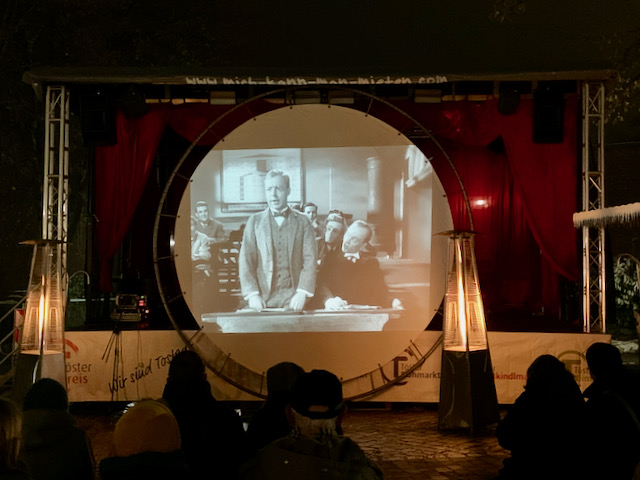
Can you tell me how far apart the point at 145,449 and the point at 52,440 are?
0.99 metres

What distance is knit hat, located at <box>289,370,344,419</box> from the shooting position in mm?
2838

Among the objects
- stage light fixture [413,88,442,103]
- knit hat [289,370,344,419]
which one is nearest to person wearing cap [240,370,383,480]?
knit hat [289,370,344,419]

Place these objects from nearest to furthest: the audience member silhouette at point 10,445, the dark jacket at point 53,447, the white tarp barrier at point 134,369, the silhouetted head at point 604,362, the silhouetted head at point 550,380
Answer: the audience member silhouette at point 10,445
the dark jacket at point 53,447
the silhouetted head at point 550,380
the silhouetted head at point 604,362
the white tarp barrier at point 134,369

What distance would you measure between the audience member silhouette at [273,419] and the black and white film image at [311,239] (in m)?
4.48

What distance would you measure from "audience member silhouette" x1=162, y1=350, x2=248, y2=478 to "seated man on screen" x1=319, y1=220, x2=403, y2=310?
495cm

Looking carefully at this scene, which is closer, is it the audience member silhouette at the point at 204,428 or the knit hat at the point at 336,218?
the audience member silhouette at the point at 204,428

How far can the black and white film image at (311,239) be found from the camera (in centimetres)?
870

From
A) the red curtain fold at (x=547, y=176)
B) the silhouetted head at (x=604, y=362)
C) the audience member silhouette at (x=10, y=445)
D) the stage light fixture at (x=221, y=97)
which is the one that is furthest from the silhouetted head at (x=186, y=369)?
the red curtain fold at (x=547, y=176)

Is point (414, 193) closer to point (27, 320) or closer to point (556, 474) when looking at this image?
point (27, 320)

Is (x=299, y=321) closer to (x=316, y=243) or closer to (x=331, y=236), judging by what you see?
(x=316, y=243)

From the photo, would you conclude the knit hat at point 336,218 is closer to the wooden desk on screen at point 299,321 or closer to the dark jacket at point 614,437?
the wooden desk on screen at point 299,321

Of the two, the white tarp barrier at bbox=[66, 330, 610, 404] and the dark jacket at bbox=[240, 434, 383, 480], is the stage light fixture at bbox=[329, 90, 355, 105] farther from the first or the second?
the dark jacket at bbox=[240, 434, 383, 480]

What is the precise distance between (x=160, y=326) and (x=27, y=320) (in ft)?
7.91

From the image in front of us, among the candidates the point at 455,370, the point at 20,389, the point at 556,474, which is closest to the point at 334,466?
the point at 556,474
